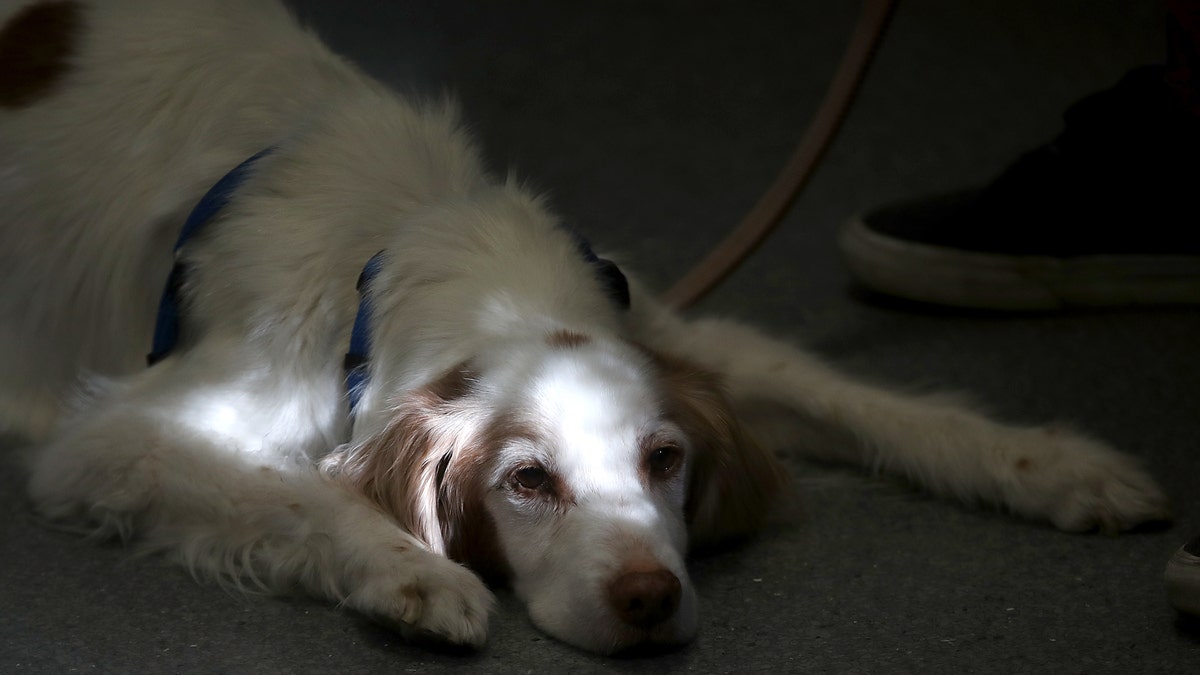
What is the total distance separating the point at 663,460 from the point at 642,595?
236mm

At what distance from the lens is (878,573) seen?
1.68 m

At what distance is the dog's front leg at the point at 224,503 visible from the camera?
1497 mm

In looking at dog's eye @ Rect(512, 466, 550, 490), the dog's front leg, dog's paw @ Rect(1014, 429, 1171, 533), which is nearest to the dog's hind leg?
dog's paw @ Rect(1014, 429, 1171, 533)

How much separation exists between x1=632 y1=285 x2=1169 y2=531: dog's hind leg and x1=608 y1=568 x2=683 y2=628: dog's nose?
518 mm

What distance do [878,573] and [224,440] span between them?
86 cm

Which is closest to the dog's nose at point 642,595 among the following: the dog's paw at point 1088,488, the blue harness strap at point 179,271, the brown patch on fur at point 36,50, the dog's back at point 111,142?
the dog's paw at point 1088,488

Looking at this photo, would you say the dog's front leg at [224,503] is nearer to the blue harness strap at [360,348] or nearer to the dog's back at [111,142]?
the blue harness strap at [360,348]

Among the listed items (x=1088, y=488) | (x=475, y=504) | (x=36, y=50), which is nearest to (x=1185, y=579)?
(x=1088, y=488)

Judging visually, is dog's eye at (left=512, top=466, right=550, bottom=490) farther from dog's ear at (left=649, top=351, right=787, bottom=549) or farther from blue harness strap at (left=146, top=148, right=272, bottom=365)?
blue harness strap at (left=146, top=148, right=272, bottom=365)

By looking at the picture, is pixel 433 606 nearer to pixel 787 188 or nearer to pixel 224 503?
pixel 224 503

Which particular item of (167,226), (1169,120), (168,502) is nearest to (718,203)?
(1169,120)

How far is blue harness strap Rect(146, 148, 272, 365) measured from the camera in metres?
1.84

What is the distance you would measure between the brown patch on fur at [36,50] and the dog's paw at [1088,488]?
62.4 inches

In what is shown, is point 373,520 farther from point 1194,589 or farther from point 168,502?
point 1194,589
